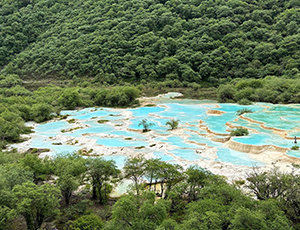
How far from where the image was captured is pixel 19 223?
12.7 metres

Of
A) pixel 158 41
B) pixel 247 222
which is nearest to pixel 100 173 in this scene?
pixel 247 222

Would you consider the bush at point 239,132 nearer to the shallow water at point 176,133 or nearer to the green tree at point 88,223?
the shallow water at point 176,133

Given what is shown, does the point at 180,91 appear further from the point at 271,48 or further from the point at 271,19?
the point at 271,19

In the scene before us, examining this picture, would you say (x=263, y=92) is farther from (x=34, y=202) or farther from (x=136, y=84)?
(x=34, y=202)

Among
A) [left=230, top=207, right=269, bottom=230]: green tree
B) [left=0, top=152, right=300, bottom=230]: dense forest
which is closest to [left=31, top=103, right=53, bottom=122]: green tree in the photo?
[left=0, top=152, right=300, bottom=230]: dense forest

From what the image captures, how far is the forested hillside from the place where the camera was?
69.2m

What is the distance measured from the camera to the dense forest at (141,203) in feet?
31.1

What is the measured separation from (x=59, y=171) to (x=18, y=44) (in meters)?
92.7

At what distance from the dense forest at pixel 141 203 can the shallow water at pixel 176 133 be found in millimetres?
5427

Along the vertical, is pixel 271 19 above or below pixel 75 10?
below

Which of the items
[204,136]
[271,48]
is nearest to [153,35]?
[271,48]

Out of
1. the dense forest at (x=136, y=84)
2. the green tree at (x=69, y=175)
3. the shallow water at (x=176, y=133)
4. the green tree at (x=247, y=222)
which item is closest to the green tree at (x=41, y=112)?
the dense forest at (x=136, y=84)

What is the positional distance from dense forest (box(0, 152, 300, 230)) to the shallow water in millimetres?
5427

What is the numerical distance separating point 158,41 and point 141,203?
72.4m
